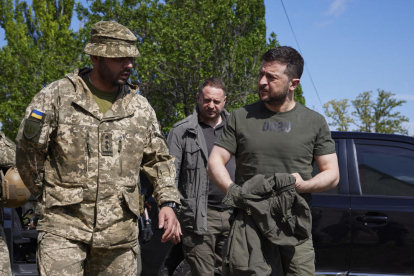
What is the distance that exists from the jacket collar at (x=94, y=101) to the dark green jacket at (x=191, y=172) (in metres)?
1.38

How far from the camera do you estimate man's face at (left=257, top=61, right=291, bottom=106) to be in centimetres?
329

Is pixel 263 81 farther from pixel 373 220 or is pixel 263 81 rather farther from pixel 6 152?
pixel 6 152

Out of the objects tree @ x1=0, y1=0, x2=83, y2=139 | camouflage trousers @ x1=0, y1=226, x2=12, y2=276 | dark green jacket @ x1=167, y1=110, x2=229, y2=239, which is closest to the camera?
camouflage trousers @ x1=0, y1=226, x2=12, y2=276

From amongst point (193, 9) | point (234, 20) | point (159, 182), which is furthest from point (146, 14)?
point (159, 182)

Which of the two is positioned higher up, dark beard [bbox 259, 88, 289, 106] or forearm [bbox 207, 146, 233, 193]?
dark beard [bbox 259, 88, 289, 106]

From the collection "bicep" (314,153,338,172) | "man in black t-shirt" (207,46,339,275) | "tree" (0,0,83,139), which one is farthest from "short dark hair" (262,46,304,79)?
"tree" (0,0,83,139)

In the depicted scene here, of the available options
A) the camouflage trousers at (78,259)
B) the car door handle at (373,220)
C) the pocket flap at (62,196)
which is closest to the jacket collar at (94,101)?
the pocket flap at (62,196)

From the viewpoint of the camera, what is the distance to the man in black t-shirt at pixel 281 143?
323 centimetres

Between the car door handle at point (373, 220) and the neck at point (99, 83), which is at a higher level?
the neck at point (99, 83)

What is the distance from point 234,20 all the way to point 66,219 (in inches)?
668

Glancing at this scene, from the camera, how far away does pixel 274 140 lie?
3.25m

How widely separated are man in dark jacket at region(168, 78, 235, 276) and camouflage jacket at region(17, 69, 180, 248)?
1335mm

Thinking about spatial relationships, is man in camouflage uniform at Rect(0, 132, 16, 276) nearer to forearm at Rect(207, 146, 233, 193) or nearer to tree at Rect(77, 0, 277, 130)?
forearm at Rect(207, 146, 233, 193)

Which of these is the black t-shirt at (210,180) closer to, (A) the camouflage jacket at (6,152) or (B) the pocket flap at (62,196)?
(A) the camouflage jacket at (6,152)
